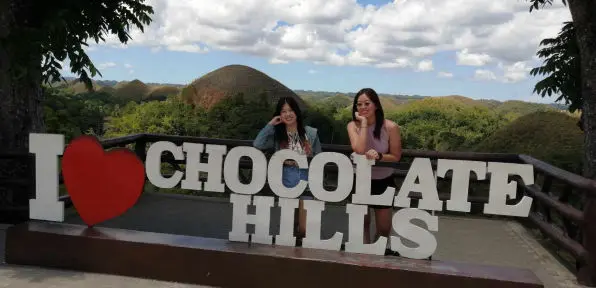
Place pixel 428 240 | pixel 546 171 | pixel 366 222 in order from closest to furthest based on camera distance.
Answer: pixel 428 240 < pixel 366 222 < pixel 546 171

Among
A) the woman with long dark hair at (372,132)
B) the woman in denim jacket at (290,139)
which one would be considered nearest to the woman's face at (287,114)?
the woman in denim jacket at (290,139)

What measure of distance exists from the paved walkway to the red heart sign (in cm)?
62

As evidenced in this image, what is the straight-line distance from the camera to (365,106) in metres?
3.95

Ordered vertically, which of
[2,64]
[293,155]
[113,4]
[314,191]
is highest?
[113,4]

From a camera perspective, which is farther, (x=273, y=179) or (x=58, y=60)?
(x=58, y=60)

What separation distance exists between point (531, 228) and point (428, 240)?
3.44 m

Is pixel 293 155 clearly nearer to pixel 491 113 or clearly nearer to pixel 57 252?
pixel 57 252

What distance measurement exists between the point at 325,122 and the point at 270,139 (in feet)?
53.6

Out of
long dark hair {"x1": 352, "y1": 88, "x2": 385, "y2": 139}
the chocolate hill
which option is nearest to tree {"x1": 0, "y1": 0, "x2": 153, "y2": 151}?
long dark hair {"x1": 352, "y1": 88, "x2": 385, "y2": 139}

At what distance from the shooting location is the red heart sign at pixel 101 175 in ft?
14.8

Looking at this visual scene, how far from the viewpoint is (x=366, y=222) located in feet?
14.2

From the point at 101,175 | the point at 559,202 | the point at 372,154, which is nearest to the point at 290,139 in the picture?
the point at 372,154

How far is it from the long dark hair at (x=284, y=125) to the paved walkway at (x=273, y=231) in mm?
1441

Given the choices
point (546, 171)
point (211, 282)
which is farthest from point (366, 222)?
point (546, 171)
